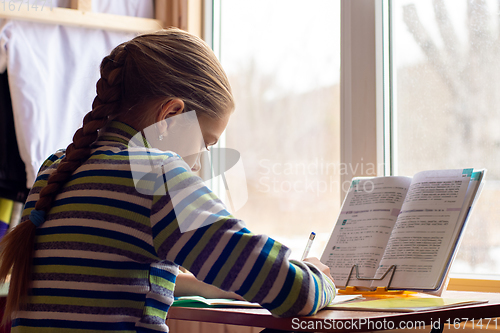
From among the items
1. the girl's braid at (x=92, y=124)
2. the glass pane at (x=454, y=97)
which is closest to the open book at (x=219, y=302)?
the girl's braid at (x=92, y=124)

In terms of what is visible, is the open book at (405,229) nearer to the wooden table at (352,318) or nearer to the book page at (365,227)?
the book page at (365,227)

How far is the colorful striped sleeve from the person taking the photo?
55 centimetres

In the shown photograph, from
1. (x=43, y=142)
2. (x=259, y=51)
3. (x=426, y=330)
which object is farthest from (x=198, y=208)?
(x=259, y=51)

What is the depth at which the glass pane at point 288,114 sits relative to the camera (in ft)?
4.88

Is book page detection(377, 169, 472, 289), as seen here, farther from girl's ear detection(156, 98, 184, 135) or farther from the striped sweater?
girl's ear detection(156, 98, 184, 135)

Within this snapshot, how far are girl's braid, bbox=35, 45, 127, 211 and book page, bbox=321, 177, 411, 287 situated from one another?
20.4 inches

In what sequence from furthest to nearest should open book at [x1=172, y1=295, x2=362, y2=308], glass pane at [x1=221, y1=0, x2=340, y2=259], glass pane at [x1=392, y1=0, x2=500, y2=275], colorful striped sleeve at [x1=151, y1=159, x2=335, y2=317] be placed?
glass pane at [x1=221, y1=0, x2=340, y2=259] → glass pane at [x1=392, y1=0, x2=500, y2=275] → open book at [x1=172, y1=295, x2=362, y2=308] → colorful striped sleeve at [x1=151, y1=159, x2=335, y2=317]

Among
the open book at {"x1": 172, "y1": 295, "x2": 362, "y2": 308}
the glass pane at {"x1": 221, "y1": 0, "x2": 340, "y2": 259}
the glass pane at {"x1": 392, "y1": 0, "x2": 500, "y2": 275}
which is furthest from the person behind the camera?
the glass pane at {"x1": 221, "y1": 0, "x2": 340, "y2": 259}

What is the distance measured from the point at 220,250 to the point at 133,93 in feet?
1.04

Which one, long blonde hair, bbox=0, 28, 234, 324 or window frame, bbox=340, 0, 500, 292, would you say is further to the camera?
window frame, bbox=340, 0, 500, 292

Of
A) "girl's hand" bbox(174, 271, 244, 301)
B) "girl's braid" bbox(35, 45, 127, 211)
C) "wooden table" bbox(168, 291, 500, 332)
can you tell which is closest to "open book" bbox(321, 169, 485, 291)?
"wooden table" bbox(168, 291, 500, 332)

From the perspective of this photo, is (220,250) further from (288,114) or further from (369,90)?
(288,114)

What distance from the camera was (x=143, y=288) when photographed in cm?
64

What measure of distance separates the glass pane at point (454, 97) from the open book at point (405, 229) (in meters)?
0.31
